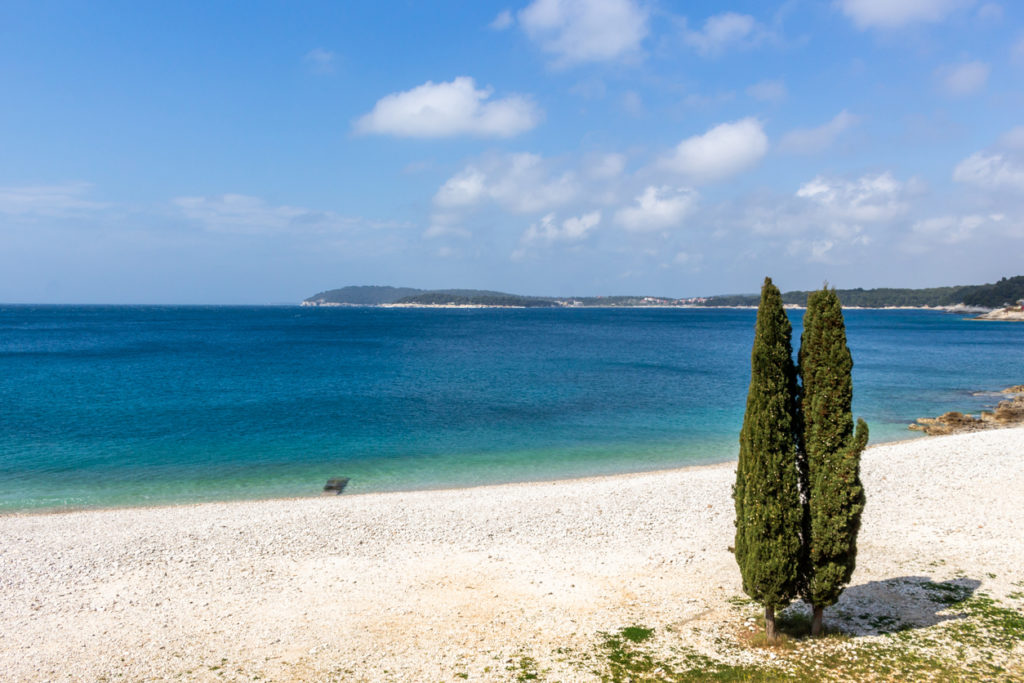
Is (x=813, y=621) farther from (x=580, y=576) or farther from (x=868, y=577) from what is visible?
(x=580, y=576)

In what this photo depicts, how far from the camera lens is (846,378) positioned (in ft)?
30.5

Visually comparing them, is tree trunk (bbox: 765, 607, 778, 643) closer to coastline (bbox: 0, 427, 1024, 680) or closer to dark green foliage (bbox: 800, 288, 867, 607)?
dark green foliage (bbox: 800, 288, 867, 607)

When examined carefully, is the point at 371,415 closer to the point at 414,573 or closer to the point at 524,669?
the point at 414,573

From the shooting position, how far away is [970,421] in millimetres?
34062

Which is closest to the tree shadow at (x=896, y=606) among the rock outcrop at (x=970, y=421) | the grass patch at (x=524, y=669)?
the grass patch at (x=524, y=669)

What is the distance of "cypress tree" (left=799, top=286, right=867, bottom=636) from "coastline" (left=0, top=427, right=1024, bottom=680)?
2.41 meters

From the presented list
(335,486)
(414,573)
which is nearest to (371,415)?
(335,486)

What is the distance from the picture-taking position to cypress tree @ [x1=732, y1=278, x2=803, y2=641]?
9.60 meters

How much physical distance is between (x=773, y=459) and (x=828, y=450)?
2.87 feet

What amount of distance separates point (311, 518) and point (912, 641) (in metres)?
15.3

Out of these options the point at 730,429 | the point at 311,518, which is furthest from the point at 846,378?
the point at 730,429

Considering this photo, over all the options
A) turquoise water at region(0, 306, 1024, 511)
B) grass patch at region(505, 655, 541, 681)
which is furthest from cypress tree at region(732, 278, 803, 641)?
turquoise water at region(0, 306, 1024, 511)

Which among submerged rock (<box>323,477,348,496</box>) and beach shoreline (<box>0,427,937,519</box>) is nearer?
beach shoreline (<box>0,427,937,519</box>)

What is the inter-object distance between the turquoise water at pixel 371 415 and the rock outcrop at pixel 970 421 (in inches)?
65.2
